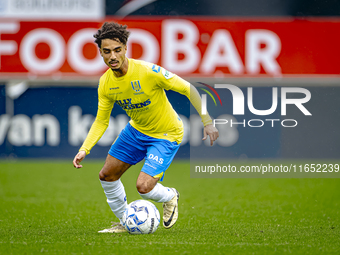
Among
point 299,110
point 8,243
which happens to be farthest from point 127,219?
point 299,110

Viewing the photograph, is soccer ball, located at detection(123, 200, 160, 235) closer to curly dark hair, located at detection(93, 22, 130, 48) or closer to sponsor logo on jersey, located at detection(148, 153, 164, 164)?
sponsor logo on jersey, located at detection(148, 153, 164, 164)

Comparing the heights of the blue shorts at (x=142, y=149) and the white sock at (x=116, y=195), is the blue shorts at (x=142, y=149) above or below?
above

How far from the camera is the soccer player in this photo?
5.33m

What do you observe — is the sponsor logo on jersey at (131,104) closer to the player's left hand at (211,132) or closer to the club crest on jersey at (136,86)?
the club crest on jersey at (136,86)

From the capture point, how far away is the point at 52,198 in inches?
340

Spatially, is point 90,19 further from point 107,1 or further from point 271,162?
point 271,162

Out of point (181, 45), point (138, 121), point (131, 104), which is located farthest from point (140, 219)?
point (181, 45)

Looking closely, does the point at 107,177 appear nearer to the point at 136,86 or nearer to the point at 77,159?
the point at 77,159

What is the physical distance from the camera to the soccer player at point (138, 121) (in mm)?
5328

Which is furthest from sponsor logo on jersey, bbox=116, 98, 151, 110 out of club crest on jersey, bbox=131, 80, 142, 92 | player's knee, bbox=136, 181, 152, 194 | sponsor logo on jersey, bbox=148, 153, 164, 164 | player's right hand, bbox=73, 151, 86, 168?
player's knee, bbox=136, 181, 152, 194

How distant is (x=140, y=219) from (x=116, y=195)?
0.48 meters

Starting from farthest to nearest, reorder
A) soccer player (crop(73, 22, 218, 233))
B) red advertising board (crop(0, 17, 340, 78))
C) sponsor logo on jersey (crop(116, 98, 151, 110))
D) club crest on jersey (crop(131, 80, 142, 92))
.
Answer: red advertising board (crop(0, 17, 340, 78)) → sponsor logo on jersey (crop(116, 98, 151, 110)) → club crest on jersey (crop(131, 80, 142, 92)) → soccer player (crop(73, 22, 218, 233))

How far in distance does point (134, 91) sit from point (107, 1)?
36.0ft

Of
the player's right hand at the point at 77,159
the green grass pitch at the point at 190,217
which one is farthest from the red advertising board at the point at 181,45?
the player's right hand at the point at 77,159
